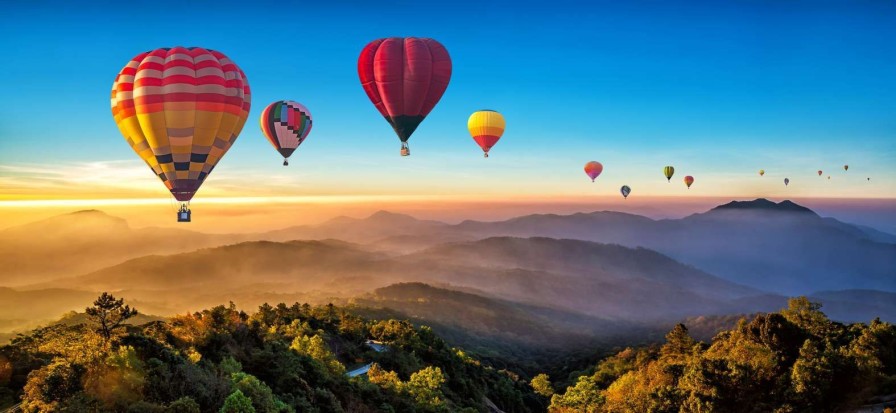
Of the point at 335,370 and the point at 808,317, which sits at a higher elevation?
the point at 808,317

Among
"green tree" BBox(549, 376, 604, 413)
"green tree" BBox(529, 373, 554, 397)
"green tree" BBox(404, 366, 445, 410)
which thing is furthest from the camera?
"green tree" BBox(529, 373, 554, 397)

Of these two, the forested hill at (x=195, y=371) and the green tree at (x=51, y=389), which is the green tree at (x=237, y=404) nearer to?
the forested hill at (x=195, y=371)

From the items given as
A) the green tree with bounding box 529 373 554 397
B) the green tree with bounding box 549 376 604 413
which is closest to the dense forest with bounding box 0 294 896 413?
the green tree with bounding box 549 376 604 413

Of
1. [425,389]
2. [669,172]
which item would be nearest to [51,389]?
[425,389]

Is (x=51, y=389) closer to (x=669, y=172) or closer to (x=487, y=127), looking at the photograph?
(x=487, y=127)

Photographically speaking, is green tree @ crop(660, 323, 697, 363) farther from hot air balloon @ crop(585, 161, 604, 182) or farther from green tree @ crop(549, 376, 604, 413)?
hot air balloon @ crop(585, 161, 604, 182)

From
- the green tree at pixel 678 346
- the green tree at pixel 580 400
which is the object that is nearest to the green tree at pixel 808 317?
the green tree at pixel 678 346
